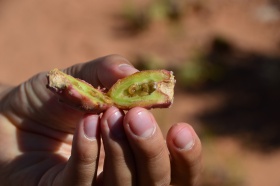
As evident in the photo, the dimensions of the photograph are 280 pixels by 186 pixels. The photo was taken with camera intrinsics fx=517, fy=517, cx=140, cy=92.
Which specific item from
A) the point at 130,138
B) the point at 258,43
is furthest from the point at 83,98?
the point at 258,43

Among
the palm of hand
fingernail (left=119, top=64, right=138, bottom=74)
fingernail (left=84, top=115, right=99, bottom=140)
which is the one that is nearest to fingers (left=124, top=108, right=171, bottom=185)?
fingernail (left=84, top=115, right=99, bottom=140)

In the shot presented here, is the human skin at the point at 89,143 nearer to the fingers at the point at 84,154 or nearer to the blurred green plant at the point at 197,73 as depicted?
the fingers at the point at 84,154

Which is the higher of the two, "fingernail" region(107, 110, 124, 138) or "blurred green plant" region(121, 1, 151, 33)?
"fingernail" region(107, 110, 124, 138)

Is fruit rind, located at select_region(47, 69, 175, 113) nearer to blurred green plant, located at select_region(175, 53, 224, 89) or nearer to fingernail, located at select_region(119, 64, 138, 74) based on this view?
fingernail, located at select_region(119, 64, 138, 74)

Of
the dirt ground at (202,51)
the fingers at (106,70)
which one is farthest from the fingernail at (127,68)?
the dirt ground at (202,51)

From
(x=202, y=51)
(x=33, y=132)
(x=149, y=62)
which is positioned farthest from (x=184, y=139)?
(x=202, y=51)

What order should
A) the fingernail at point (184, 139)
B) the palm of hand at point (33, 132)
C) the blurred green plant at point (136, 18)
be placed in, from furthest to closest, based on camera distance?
the blurred green plant at point (136, 18) < the palm of hand at point (33, 132) < the fingernail at point (184, 139)

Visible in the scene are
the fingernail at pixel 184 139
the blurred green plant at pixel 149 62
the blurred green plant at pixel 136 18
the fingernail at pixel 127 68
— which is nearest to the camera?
the fingernail at pixel 184 139
